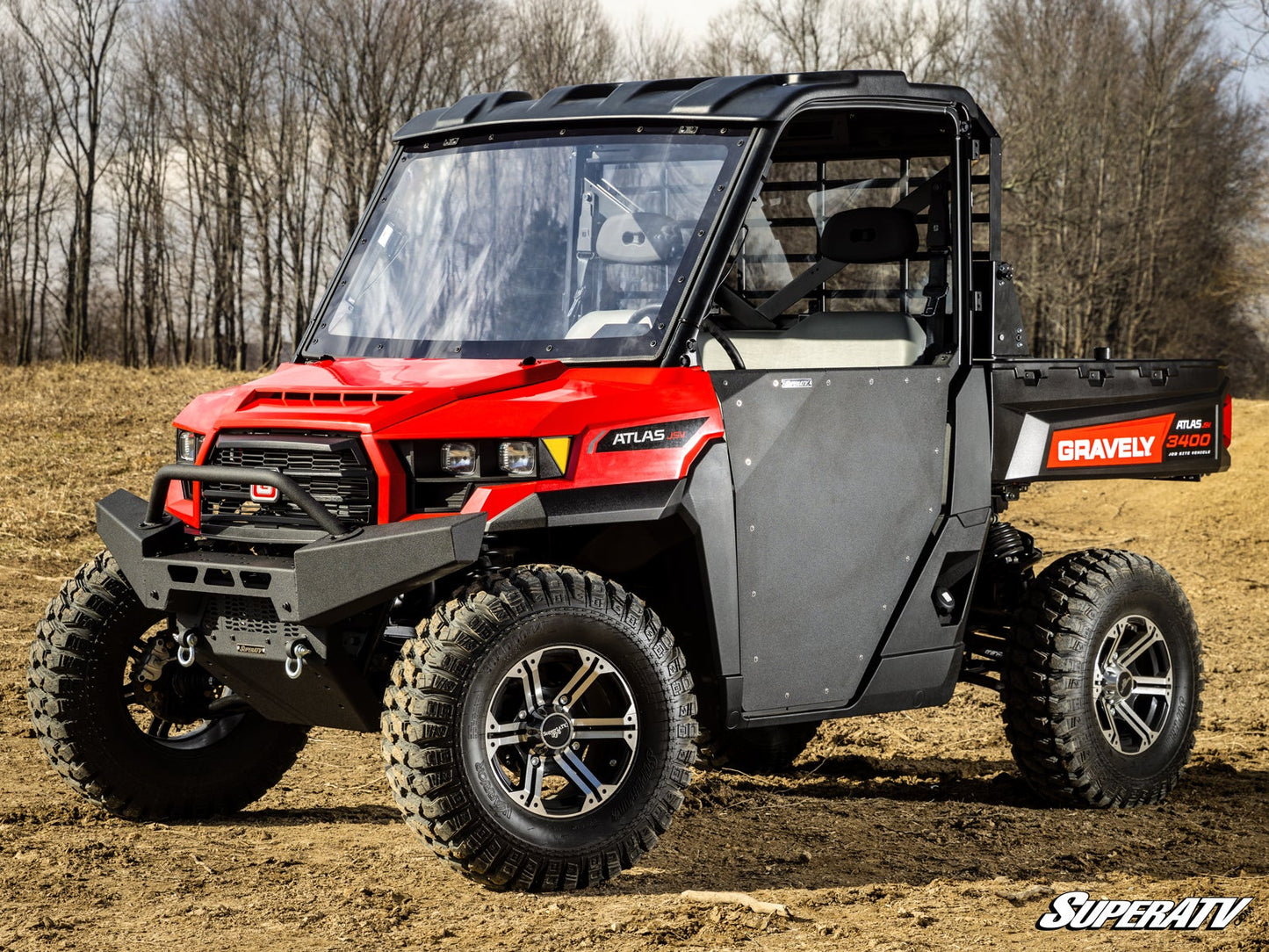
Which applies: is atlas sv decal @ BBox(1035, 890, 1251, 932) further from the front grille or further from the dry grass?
the dry grass

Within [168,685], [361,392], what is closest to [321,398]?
[361,392]

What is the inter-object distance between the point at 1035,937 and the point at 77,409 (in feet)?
53.3

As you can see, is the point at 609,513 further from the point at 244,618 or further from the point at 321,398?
the point at 244,618

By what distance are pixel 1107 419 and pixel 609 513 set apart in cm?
257

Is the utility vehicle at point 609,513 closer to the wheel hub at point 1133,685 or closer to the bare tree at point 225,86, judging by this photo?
the wheel hub at point 1133,685

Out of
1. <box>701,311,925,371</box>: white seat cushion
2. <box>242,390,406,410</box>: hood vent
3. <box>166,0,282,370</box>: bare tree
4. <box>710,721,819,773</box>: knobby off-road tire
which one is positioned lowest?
<box>710,721,819,773</box>: knobby off-road tire

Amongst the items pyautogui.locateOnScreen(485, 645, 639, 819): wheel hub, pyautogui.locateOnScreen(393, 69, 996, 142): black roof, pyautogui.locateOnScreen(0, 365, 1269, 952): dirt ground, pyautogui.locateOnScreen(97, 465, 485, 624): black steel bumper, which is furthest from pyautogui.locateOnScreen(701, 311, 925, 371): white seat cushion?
pyautogui.locateOnScreen(97, 465, 485, 624): black steel bumper

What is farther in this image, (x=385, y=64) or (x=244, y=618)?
(x=385, y=64)

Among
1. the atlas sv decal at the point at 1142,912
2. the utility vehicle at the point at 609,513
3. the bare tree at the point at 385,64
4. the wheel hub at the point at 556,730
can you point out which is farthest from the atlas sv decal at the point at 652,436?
the bare tree at the point at 385,64

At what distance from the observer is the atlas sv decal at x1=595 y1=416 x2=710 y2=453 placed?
4438 mm

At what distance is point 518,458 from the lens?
4.37 metres

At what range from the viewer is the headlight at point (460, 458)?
4352 millimetres

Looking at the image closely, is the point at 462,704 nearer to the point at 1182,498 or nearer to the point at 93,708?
the point at 93,708

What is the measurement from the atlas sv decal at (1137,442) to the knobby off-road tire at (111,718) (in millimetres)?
3367
